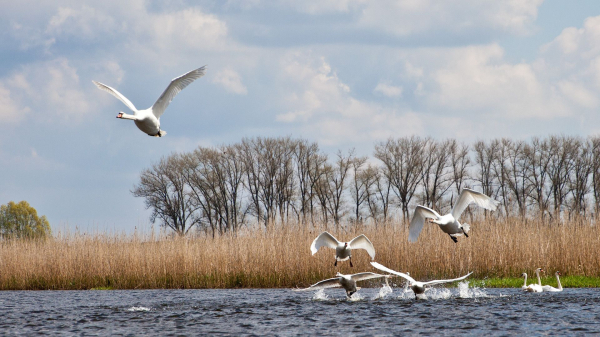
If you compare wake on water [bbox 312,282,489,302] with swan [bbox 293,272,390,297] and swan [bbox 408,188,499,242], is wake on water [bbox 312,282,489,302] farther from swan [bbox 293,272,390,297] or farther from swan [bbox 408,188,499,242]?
swan [bbox 408,188,499,242]

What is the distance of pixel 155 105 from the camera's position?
1315cm

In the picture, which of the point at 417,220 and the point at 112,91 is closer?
the point at 112,91

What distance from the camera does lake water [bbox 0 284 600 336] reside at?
38.7ft

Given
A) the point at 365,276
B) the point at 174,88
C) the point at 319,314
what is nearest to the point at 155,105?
the point at 174,88

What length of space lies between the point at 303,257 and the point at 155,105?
33.7 feet

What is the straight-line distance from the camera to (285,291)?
805 inches

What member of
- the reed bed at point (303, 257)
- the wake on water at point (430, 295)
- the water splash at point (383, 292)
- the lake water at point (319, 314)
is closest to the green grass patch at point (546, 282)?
the reed bed at point (303, 257)

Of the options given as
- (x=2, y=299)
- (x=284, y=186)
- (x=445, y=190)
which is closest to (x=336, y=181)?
(x=284, y=186)

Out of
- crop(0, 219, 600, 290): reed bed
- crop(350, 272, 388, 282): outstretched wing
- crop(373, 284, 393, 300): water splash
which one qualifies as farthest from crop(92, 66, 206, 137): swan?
crop(0, 219, 600, 290): reed bed

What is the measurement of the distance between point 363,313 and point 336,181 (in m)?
46.0

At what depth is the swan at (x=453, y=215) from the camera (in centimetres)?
1368

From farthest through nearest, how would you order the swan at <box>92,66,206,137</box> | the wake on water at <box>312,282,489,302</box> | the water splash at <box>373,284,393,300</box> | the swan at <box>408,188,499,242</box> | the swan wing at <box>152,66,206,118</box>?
1. the water splash at <box>373,284,393,300</box>
2. the wake on water at <box>312,282,489,302</box>
3. the swan at <box>408,188,499,242</box>
4. the swan wing at <box>152,66,206,118</box>
5. the swan at <box>92,66,206,137</box>

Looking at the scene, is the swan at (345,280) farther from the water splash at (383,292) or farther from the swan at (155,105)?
the swan at (155,105)

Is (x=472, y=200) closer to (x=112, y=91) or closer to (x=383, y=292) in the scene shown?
(x=383, y=292)
